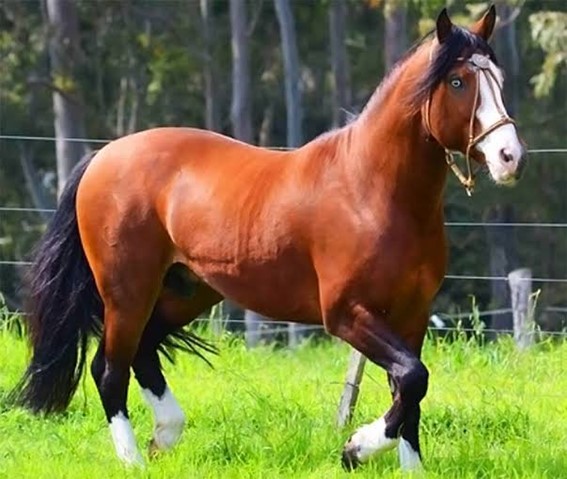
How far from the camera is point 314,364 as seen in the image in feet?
31.3

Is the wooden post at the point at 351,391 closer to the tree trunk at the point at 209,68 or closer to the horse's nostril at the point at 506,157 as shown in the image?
the horse's nostril at the point at 506,157

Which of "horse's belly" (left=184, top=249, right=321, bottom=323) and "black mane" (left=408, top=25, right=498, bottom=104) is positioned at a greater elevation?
"black mane" (left=408, top=25, right=498, bottom=104)

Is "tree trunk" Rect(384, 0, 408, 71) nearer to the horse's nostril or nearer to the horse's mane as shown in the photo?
the horse's mane

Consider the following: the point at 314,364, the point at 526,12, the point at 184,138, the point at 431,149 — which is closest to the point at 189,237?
the point at 184,138

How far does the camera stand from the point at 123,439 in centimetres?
633

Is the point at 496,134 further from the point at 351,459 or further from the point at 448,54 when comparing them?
the point at 351,459

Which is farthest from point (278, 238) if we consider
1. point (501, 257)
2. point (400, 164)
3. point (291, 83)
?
point (291, 83)

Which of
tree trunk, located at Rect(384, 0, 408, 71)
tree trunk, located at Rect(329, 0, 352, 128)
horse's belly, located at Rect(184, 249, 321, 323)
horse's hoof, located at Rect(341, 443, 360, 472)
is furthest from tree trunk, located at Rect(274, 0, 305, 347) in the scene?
horse's hoof, located at Rect(341, 443, 360, 472)

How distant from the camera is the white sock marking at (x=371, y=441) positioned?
5672 millimetres

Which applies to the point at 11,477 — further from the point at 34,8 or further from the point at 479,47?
the point at 34,8

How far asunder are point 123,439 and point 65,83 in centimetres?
1524

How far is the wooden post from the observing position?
22.3 feet

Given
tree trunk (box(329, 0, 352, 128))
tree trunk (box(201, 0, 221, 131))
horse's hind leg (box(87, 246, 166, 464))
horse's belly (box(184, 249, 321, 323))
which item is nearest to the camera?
horse's belly (box(184, 249, 321, 323))

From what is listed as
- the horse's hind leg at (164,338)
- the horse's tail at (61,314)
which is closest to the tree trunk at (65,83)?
the horse's tail at (61,314)
